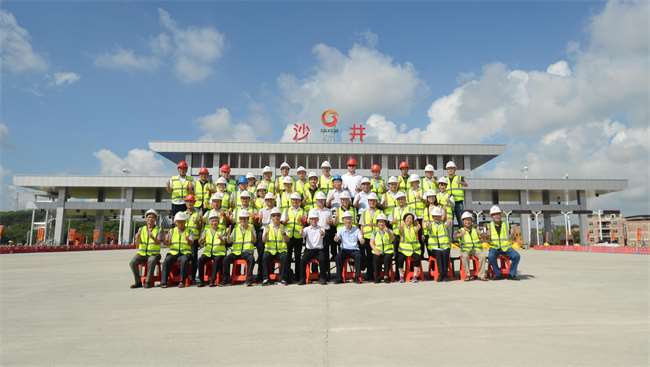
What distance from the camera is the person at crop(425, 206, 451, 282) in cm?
848

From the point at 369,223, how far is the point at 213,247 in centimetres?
350

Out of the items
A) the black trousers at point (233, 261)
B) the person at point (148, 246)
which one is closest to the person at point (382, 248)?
the black trousers at point (233, 261)

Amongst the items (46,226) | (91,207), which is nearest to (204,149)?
(91,207)

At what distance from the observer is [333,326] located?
462cm

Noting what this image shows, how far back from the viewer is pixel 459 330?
4422mm

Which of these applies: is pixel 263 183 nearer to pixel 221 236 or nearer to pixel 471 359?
pixel 221 236

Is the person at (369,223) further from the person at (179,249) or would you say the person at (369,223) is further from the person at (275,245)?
the person at (179,249)

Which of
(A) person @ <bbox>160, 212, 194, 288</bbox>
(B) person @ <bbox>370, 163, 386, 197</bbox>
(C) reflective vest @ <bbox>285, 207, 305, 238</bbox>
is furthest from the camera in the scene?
(B) person @ <bbox>370, 163, 386, 197</bbox>

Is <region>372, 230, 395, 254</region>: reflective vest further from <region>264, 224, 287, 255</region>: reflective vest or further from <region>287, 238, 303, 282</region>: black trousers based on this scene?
<region>264, 224, 287, 255</region>: reflective vest

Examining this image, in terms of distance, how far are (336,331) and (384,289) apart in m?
3.15

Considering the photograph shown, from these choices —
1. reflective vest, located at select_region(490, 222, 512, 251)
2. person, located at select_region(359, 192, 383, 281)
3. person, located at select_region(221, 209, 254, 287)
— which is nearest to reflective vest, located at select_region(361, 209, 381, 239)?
person, located at select_region(359, 192, 383, 281)

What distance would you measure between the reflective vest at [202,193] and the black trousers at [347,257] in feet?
12.0

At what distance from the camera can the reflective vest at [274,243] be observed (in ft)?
27.2

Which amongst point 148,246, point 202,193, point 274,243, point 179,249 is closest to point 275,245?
point 274,243
